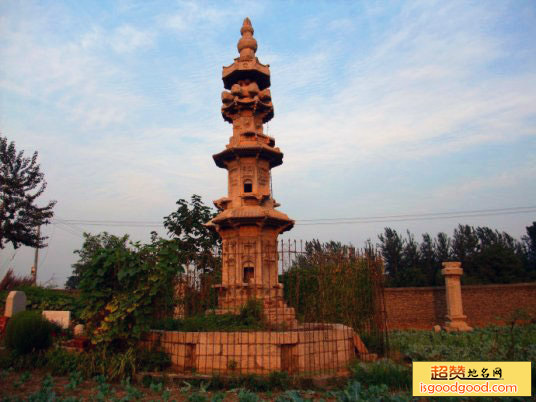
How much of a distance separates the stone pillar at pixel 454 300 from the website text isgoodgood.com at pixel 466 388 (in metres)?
14.8

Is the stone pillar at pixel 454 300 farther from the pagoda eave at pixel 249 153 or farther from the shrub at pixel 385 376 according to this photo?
the shrub at pixel 385 376

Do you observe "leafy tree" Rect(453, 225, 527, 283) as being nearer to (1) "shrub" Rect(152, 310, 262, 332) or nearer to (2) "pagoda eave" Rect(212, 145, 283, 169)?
(2) "pagoda eave" Rect(212, 145, 283, 169)

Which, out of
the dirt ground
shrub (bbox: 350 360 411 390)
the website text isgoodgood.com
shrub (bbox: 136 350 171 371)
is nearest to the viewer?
the website text isgoodgood.com

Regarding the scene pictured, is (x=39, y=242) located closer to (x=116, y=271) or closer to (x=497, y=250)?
(x=116, y=271)

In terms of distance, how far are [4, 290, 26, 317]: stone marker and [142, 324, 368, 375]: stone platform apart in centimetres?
724

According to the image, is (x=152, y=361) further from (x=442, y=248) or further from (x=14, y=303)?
(x=442, y=248)

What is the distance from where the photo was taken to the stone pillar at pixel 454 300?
20.1 meters

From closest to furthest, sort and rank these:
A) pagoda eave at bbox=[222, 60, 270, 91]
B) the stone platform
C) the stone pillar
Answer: the stone platform < pagoda eave at bbox=[222, 60, 270, 91] < the stone pillar

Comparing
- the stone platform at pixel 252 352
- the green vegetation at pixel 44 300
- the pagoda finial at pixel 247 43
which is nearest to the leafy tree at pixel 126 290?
the stone platform at pixel 252 352

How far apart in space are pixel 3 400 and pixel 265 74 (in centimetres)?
1475

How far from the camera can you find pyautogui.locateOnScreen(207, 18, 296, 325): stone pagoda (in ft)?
49.5

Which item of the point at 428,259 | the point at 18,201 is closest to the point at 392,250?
the point at 428,259

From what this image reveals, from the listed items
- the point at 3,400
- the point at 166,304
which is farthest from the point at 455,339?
the point at 3,400

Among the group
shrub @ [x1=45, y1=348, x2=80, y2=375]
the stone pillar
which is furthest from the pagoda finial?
the stone pillar
